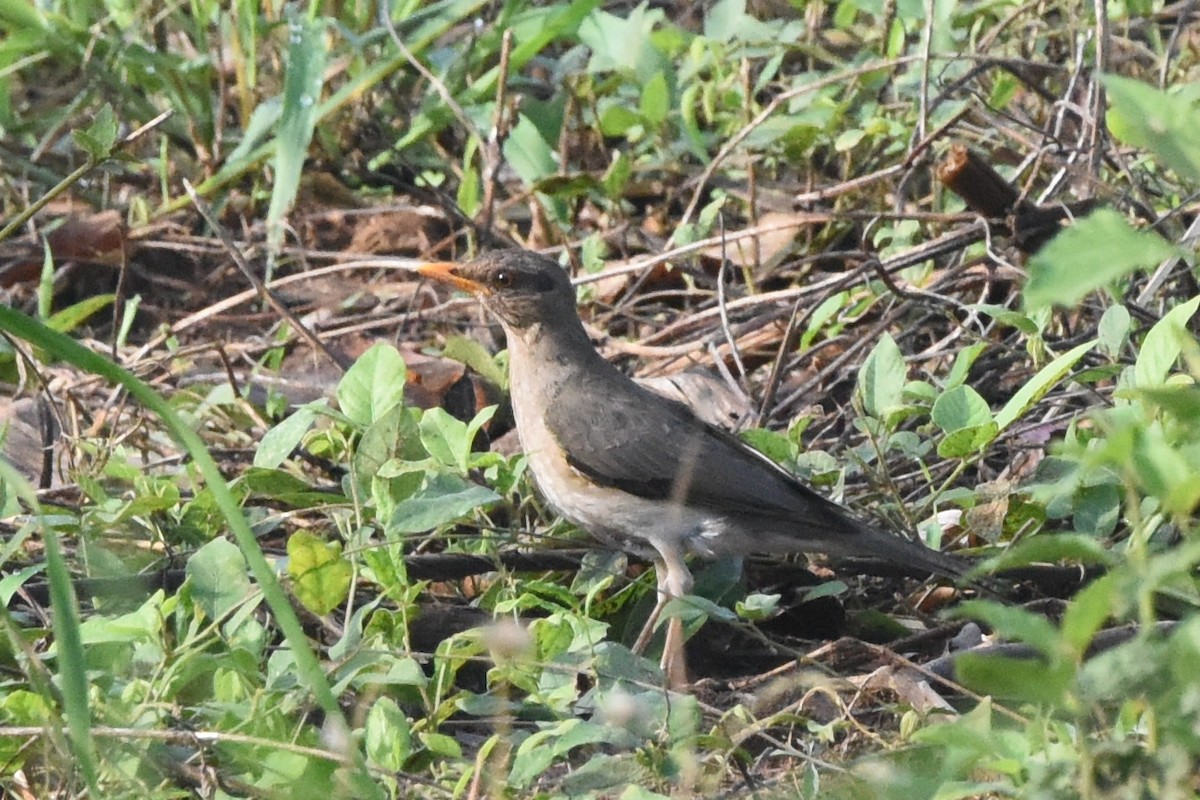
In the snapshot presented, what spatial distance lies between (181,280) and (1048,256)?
5.84m

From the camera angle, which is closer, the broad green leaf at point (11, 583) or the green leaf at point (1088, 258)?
the green leaf at point (1088, 258)

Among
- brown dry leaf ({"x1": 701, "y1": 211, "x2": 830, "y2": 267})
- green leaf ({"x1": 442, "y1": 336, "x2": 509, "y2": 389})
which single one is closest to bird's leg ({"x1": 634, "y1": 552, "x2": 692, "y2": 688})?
green leaf ({"x1": 442, "y1": 336, "x2": 509, "y2": 389})

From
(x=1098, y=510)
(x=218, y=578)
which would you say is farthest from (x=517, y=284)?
(x=1098, y=510)

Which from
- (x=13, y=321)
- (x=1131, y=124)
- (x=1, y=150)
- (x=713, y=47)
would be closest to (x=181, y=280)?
(x=1, y=150)

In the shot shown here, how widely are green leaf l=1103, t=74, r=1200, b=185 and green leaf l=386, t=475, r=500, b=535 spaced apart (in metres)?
2.26

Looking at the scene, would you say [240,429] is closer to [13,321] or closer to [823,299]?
[823,299]

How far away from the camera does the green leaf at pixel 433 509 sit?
14.2 ft

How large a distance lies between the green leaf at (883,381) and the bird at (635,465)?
0.33 meters

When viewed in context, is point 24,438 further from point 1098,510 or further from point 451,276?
point 1098,510

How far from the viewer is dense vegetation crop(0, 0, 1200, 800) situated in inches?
131

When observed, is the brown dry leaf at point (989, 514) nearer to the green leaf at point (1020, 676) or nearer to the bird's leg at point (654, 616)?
the bird's leg at point (654, 616)

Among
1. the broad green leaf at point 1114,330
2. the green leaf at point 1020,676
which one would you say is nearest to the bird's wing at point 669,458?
the broad green leaf at point 1114,330

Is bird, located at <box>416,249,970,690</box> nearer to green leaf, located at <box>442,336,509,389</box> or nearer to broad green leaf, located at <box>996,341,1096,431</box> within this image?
green leaf, located at <box>442,336,509,389</box>

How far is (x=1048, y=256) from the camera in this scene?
93.4 inches
